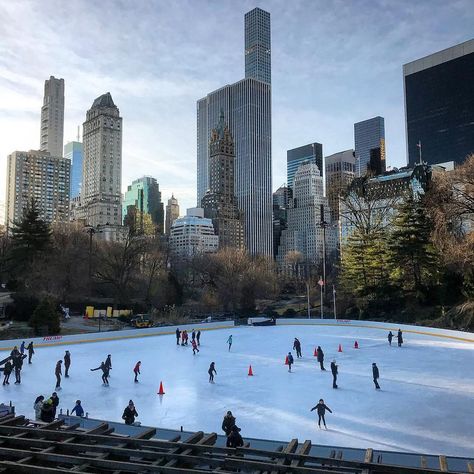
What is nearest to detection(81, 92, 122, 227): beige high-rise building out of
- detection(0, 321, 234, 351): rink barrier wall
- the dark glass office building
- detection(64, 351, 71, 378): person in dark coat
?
the dark glass office building

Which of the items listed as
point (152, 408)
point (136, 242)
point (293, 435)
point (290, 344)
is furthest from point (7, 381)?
point (136, 242)

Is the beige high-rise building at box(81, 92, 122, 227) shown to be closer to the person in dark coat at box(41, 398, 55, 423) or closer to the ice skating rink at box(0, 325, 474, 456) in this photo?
the ice skating rink at box(0, 325, 474, 456)

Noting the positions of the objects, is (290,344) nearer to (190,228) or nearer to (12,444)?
(12,444)

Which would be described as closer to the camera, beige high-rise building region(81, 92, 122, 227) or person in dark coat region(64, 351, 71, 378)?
person in dark coat region(64, 351, 71, 378)

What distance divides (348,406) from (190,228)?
17342cm

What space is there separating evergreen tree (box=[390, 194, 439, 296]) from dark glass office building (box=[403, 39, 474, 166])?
12369cm

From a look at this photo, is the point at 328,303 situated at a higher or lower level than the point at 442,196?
lower

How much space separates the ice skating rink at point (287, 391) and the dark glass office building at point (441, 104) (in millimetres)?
152519

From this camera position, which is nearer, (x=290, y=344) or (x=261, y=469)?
(x=261, y=469)

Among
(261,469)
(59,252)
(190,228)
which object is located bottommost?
(261,469)

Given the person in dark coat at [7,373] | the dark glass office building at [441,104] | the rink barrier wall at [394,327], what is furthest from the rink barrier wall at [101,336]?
the dark glass office building at [441,104]

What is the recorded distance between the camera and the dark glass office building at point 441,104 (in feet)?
536

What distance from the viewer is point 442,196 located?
110ft

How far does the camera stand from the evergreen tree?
4709 centimetres
